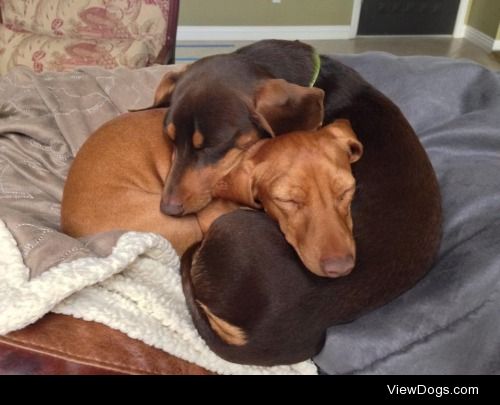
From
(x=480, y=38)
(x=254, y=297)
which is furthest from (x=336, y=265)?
(x=480, y=38)

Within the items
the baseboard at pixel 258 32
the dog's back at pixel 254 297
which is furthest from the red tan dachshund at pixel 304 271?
the baseboard at pixel 258 32

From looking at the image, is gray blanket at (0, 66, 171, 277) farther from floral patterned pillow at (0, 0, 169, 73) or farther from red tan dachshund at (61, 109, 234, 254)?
floral patterned pillow at (0, 0, 169, 73)

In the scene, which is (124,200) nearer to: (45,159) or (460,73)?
(45,159)

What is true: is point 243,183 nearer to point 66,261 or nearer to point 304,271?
point 304,271

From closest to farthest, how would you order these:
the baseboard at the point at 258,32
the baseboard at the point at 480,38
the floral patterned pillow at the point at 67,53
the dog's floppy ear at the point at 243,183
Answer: the dog's floppy ear at the point at 243,183, the floral patterned pillow at the point at 67,53, the baseboard at the point at 258,32, the baseboard at the point at 480,38

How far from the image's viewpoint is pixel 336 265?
3.79 feet

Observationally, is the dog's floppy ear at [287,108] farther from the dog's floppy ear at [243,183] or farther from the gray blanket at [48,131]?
the gray blanket at [48,131]

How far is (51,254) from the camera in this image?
4.34 ft

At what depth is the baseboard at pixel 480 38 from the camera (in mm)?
6234

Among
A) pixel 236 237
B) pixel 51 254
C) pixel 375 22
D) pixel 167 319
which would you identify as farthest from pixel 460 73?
pixel 375 22

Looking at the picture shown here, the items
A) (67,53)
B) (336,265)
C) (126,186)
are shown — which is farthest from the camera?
(67,53)

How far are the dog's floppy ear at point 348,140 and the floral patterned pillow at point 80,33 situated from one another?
171 cm

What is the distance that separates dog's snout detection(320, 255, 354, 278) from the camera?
3.79 ft

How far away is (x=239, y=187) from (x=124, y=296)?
40cm
